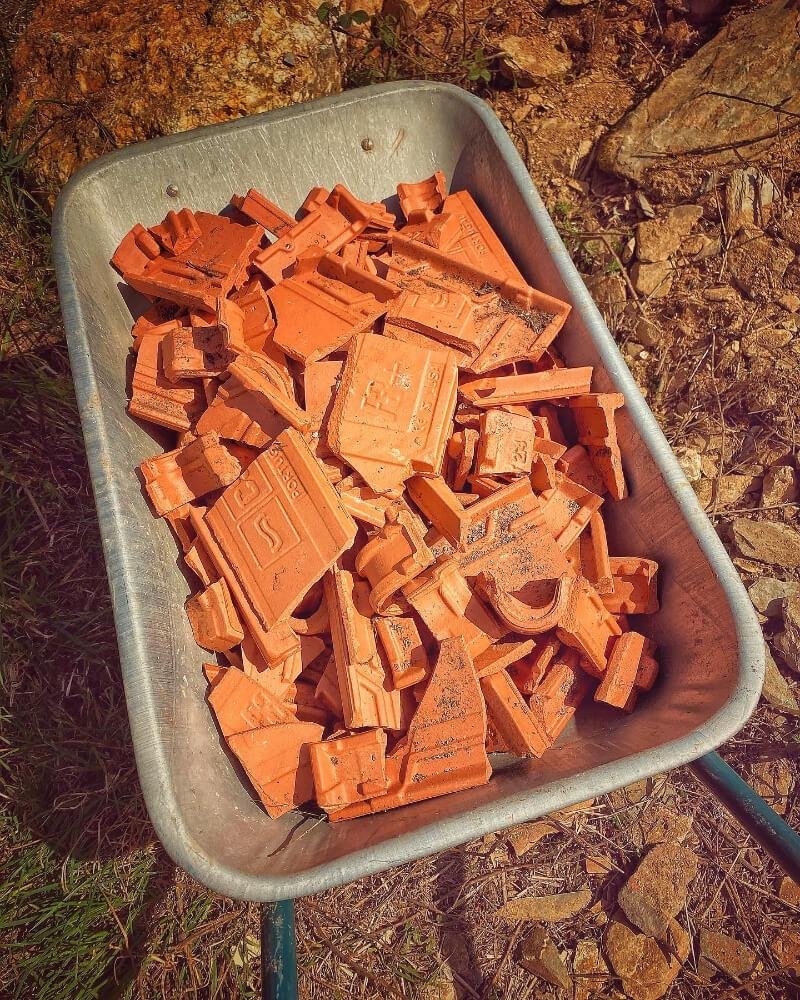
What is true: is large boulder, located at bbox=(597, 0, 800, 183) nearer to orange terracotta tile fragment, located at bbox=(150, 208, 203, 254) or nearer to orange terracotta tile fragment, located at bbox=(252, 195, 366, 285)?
orange terracotta tile fragment, located at bbox=(252, 195, 366, 285)

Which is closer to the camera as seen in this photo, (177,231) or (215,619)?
(215,619)

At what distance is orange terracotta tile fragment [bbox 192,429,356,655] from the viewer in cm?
164

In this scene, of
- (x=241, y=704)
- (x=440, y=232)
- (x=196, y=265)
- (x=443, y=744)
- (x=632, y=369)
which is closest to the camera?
(x=443, y=744)

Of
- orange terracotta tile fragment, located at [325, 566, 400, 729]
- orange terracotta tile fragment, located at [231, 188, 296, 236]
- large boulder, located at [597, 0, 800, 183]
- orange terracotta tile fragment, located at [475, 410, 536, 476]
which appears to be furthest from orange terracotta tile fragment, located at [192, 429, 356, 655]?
large boulder, located at [597, 0, 800, 183]

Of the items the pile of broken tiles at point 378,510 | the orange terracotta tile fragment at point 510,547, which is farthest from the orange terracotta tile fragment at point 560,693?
the orange terracotta tile fragment at point 510,547

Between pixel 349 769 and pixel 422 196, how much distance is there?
2.00m

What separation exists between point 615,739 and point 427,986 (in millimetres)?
1224

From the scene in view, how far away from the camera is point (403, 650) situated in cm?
174

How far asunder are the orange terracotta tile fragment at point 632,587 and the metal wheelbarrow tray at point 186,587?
0.05 m

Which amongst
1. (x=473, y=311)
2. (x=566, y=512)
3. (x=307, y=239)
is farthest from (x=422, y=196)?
(x=566, y=512)

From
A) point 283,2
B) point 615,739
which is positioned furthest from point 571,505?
point 283,2

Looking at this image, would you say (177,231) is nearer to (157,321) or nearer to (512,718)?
(157,321)

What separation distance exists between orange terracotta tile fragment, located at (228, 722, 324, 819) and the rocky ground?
2.78ft

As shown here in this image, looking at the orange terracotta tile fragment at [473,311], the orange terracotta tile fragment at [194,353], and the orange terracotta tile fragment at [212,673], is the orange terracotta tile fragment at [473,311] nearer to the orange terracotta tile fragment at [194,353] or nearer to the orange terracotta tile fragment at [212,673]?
the orange terracotta tile fragment at [194,353]
